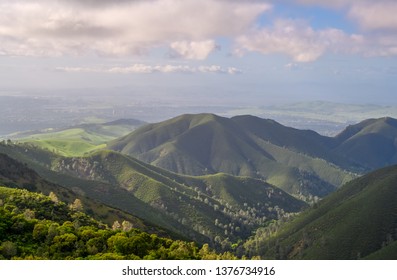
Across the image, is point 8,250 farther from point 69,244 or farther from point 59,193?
point 59,193

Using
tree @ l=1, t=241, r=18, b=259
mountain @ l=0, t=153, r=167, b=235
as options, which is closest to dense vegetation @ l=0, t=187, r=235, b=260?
tree @ l=1, t=241, r=18, b=259

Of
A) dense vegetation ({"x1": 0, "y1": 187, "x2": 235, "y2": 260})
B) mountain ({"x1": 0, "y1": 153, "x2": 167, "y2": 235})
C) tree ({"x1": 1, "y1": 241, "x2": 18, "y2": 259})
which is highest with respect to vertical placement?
tree ({"x1": 1, "y1": 241, "x2": 18, "y2": 259})

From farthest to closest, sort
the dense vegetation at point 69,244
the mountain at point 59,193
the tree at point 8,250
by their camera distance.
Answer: the mountain at point 59,193 → the dense vegetation at point 69,244 → the tree at point 8,250

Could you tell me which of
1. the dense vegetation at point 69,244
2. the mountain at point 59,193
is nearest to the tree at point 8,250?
the dense vegetation at point 69,244

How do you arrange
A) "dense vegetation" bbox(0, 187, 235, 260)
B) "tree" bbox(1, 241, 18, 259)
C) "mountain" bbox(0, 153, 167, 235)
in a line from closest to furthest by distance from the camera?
"tree" bbox(1, 241, 18, 259)
"dense vegetation" bbox(0, 187, 235, 260)
"mountain" bbox(0, 153, 167, 235)

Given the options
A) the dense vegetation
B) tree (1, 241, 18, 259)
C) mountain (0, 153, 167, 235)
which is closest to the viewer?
tree (1, 241, 18, 259)

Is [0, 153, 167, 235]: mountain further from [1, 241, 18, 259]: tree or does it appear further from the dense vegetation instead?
[1, 241, 18, 259]: tree

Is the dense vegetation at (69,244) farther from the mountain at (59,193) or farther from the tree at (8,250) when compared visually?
the mountain at (59,193)

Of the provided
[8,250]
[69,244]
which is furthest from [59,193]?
[8,250]
